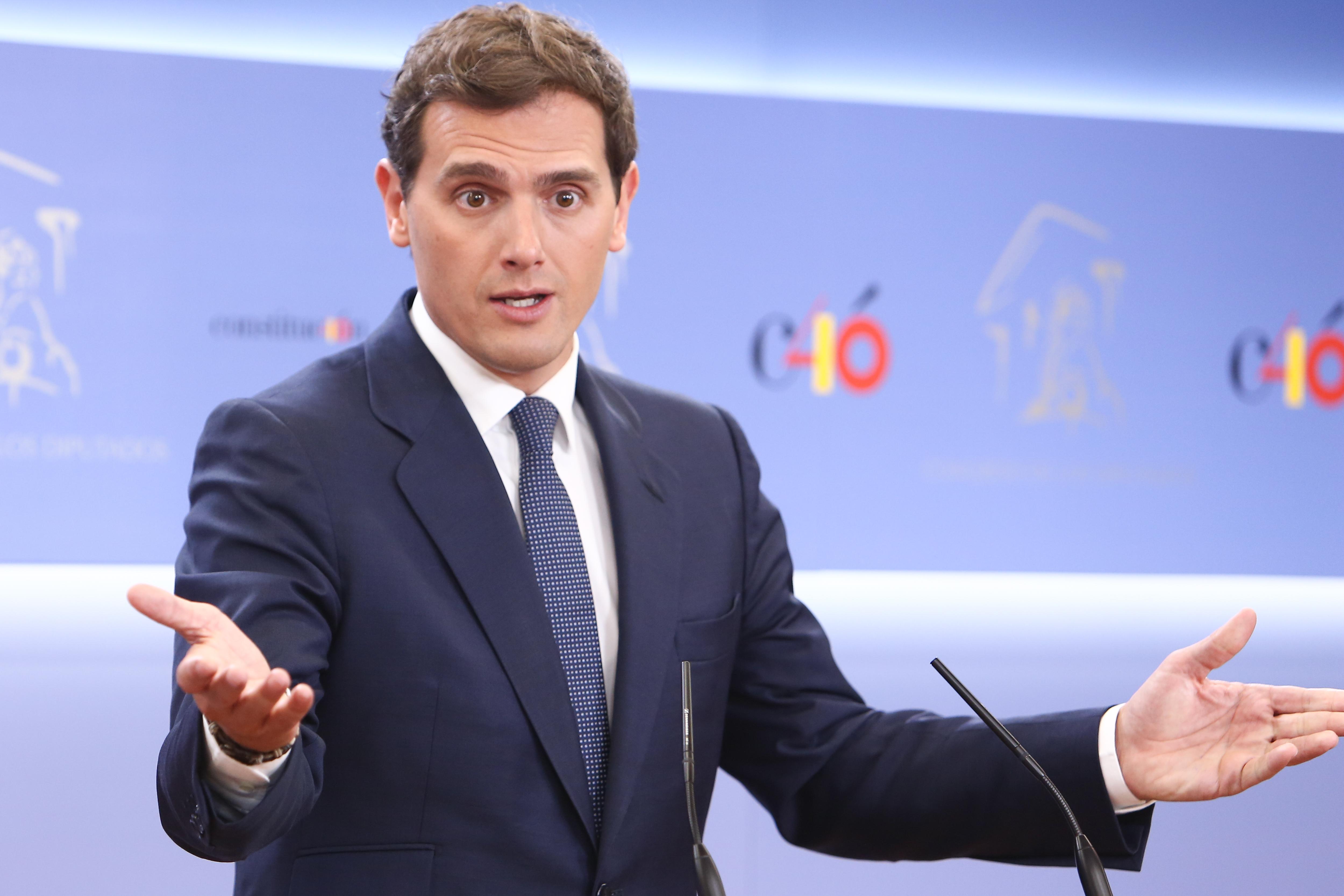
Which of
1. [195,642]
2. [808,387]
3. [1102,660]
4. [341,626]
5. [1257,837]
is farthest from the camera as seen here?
[808,387]

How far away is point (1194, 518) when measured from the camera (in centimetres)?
532

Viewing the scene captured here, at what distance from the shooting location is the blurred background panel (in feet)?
14.3

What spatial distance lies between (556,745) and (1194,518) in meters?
4.65

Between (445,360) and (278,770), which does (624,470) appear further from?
(278,770)

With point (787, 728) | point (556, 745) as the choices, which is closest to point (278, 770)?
point (556, 745)

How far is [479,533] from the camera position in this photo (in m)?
1.32

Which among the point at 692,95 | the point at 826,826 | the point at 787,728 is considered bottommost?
the point at 826,826

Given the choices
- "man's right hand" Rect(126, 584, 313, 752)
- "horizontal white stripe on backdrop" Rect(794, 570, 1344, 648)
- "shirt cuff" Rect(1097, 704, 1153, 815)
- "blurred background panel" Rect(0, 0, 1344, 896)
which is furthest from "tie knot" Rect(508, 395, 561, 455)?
"horizontal white stripe on backdrop" Rect(794, 570, 1344, 648)

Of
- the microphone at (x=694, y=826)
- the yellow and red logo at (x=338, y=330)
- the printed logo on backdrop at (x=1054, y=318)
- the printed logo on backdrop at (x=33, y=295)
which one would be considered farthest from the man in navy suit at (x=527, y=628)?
the printed logo on backdrop at (x=1054, y=318)

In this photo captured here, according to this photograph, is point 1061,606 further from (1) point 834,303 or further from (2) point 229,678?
(2) point 229,678

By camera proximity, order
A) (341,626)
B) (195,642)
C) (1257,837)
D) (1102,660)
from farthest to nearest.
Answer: (1102,660) → (1257,837) → (341,626) → (195,642)

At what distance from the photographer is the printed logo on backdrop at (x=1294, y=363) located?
539 centimetres

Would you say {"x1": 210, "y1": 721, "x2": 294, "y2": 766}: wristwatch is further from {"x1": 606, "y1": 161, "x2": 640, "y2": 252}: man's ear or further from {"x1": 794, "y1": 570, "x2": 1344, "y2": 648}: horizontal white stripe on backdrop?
{"x1": 794, "y1": 570, "x2": 1344, "y2": 648}: horizontal white stripe on backdrop

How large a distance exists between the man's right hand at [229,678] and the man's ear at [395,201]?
0.59 m
